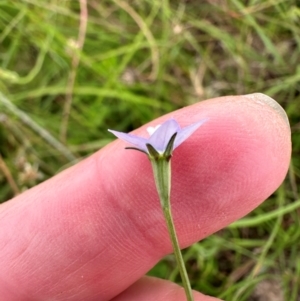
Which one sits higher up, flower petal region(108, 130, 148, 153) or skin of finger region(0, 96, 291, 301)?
flower petal region(108, 130, 148, 153)

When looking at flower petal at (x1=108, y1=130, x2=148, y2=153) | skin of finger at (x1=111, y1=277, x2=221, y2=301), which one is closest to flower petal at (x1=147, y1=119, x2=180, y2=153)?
flower petal at (x1=108, y1=130, x2=148, y2=153)

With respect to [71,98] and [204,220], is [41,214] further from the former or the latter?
[71,98]

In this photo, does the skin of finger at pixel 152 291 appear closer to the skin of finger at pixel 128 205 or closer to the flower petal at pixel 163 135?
the skin of finger at pixel 128 205

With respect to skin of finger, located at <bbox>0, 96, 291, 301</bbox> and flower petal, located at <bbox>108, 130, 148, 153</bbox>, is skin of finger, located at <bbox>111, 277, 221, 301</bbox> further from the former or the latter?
flower petal, located at <bbox>108, 130, 148, 153</bbox>

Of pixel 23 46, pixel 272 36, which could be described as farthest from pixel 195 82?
pixel 23 46

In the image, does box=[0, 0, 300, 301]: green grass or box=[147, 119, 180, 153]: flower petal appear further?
box=[0, 0, 300, 301]: green grass

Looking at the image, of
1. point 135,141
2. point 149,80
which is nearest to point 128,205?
point 135,141

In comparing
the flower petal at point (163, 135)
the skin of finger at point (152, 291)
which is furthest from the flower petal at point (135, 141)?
the skin of finger at point (152, 291)
